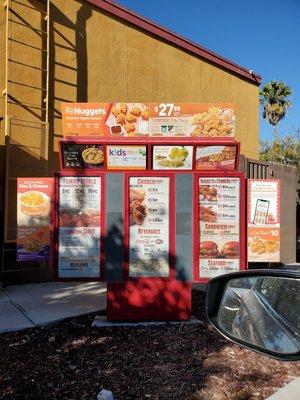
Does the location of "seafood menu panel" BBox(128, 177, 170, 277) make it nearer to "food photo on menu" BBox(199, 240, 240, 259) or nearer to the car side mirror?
"food photo on menu" BBox(199, 240, 240, 259)

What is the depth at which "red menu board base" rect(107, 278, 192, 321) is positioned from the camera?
6242 mm

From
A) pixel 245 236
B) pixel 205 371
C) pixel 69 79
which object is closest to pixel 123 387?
pixel 205 371

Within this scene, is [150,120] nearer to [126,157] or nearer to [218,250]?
[126,157]

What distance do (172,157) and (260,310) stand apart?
12.9 ft

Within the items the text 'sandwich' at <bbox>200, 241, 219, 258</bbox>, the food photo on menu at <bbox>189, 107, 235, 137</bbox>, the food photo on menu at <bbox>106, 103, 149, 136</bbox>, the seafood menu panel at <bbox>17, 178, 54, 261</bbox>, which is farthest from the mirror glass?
the food photo on menu at <bbox>106, 103, 149, 136</bbox>

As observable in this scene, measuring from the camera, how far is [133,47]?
11586mm

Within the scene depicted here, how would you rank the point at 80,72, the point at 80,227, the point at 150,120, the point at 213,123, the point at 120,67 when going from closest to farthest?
the point at 80,227 < the point at 213,123 < the point at 150,120 < the point at 80,72 < the point at 120,67

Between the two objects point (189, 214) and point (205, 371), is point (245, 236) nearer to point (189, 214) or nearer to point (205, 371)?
point (189, 214)

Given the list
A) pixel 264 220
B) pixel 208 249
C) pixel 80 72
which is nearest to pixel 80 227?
pixel 208 249

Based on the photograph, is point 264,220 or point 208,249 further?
point 264,220

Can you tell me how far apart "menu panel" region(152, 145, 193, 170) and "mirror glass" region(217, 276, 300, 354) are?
12.4 ft

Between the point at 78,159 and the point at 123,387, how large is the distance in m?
2.82

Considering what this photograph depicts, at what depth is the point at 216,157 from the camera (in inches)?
241

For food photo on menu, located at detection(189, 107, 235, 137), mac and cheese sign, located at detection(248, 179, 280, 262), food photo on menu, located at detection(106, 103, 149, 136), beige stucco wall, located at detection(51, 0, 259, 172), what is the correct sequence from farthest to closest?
beige stucco wall, located at detection(51, 0, 259, 172), mac and cheese sign, located at detection(248, 179, 280, 262), food photo on menu, located at detection(106, 103, 149, 136), food photo on menu, located at detection(189, 107, 235, 137)
